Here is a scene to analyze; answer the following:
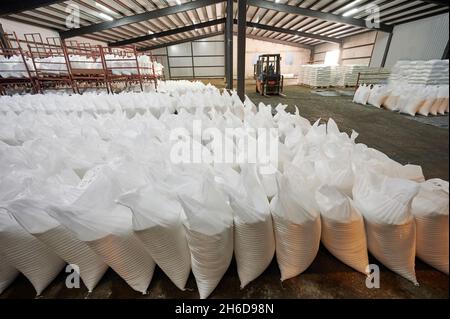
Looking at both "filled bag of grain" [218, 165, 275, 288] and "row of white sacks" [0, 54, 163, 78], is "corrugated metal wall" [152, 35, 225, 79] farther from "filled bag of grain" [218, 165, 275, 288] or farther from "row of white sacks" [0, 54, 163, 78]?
"filled bag of grain" [218, 165, 275, 288]

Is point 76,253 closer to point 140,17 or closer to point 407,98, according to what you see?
point 407,98

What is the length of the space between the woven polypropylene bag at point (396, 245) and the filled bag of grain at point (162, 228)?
37.9 inches

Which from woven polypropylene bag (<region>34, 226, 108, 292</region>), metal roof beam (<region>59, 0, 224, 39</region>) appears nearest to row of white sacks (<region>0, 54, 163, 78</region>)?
metal roof beam (<region>59, 0, 224, 39</region>)

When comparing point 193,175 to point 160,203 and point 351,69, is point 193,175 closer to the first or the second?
point 160,203

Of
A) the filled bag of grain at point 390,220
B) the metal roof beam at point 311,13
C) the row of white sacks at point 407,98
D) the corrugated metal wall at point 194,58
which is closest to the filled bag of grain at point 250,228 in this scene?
the filled bag of grain at point 390,220

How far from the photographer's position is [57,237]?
998 mm

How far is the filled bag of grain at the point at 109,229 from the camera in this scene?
0.91 metres

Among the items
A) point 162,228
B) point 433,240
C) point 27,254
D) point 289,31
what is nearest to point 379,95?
point 433,240

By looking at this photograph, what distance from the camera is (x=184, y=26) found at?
15.1 meters

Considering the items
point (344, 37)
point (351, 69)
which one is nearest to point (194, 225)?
point (351, 69)

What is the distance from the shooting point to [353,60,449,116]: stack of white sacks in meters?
5.05

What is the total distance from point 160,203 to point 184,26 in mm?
17538

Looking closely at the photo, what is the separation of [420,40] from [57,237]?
13519 mm

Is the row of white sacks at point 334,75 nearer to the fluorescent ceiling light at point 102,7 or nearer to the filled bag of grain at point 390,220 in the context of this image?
the fluorescent ceiling light at point 102,7
